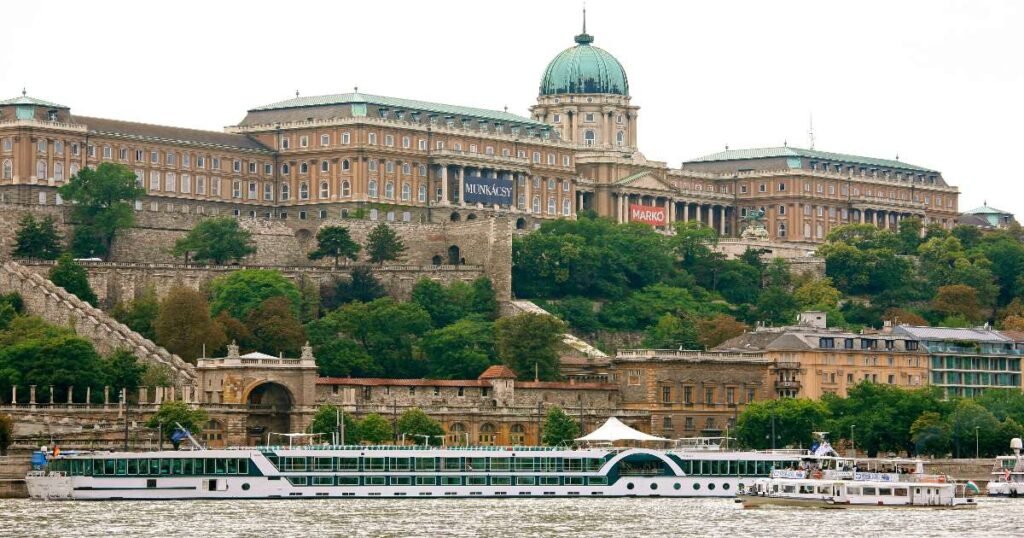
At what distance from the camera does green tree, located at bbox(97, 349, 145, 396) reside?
168 m

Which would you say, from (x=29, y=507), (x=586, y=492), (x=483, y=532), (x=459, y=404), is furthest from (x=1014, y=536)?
(x=459, y=404)

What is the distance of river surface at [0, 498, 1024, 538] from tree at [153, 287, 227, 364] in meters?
32.4

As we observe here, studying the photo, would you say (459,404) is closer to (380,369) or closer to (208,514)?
(380,369)

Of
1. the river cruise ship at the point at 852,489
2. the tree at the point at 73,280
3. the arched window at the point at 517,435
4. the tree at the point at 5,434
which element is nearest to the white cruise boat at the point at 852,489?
the river cruise ship at the point at 852,489

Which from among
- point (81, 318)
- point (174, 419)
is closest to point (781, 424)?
point (174, 419)

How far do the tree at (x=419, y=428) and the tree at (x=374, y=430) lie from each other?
0.83 m

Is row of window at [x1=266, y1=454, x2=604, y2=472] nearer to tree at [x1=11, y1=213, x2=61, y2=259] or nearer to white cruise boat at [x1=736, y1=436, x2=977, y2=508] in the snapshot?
white cruise boat at [x1=736, y1=436, x2=977, y2=508]

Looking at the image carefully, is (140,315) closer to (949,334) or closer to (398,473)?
(398,473)

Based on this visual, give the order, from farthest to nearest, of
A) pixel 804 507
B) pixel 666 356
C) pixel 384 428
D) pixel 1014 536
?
pixel 666 356 → pixel 384 428 → pixel 804 507 → pixel 1014 536

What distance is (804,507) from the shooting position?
143375 mm

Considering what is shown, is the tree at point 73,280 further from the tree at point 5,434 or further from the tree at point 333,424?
the tree at point 5,434

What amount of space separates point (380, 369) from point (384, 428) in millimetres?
19413

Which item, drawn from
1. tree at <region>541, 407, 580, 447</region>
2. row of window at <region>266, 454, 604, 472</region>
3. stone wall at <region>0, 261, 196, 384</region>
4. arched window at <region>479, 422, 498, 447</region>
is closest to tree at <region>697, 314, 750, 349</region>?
arched window at <region>479, 422, 498, 447</region>

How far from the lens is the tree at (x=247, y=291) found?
619 ft
